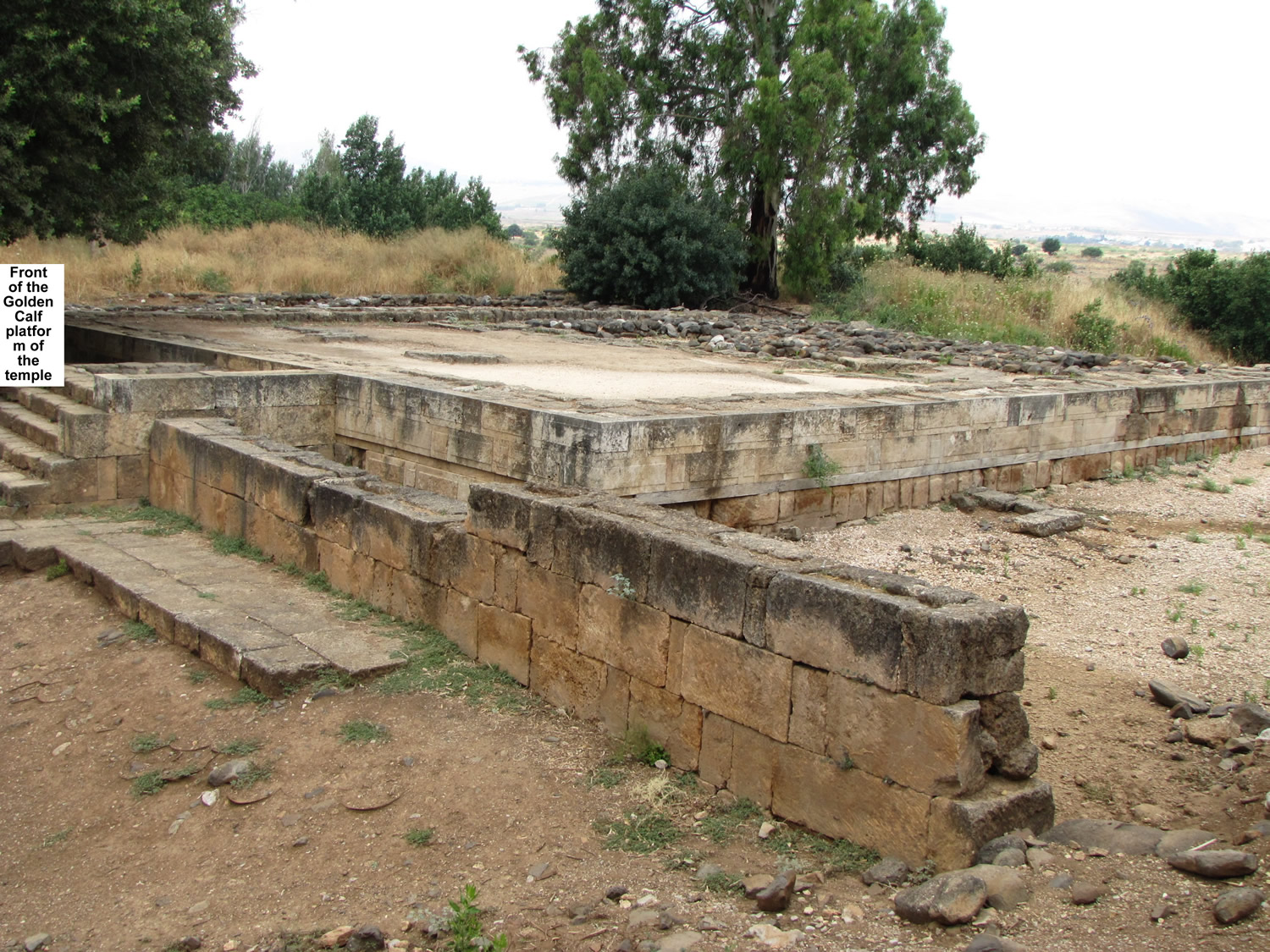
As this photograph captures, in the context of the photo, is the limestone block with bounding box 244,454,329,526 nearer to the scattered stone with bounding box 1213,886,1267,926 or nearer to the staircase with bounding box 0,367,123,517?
the staircase with bounding box 0,367,123,517

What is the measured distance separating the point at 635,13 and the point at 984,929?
26.9 meters

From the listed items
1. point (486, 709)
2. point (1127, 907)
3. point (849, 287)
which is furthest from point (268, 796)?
point (849, 287)

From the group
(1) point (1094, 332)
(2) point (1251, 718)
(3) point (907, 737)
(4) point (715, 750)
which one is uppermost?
(1) point (1094, 332)

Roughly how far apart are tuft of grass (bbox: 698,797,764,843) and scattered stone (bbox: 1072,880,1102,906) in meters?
1.32

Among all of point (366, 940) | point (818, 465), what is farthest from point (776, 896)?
point (818, 465)

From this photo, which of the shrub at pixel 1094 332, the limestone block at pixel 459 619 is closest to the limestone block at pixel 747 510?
the limestone block at pixel 459 619

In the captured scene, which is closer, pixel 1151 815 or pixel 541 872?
pixel 541 872

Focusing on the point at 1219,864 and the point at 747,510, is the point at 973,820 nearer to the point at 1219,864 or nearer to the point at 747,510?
the point at 1219,864

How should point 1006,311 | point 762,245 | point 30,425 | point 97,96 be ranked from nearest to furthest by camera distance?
point 30,425, point 97,96, point 1006,311, point 762,245

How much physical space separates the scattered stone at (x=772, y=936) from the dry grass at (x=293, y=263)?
1967 cm

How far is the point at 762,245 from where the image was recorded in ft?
87.4

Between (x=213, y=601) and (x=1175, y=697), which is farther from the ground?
(x=1175, y=697)

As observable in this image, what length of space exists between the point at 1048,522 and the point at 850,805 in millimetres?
6225

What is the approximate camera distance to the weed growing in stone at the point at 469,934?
3.67m
